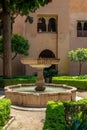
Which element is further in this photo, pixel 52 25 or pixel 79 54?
pixel 52 25

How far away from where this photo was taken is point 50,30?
32.1 metres

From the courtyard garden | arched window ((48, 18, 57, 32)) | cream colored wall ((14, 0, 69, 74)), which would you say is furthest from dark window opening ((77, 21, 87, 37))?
the courtyard garden

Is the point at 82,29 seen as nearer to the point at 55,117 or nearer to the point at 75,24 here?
the point at 75,24

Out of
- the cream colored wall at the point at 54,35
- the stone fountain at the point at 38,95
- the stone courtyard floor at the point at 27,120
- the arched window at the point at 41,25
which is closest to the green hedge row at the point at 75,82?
the cream colored wall at the point at 54,35

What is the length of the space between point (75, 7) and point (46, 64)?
1695 centimetres

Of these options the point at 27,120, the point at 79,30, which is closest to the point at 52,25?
the point at 79,30

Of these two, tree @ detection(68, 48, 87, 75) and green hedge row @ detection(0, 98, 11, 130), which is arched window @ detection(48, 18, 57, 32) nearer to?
tree @ detection(68, 48, 87, 75)

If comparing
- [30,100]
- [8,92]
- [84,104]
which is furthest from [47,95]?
[84,104]

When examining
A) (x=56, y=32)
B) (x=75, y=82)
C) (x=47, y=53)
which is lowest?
(x=75, y=82)

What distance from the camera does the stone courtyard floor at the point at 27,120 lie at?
1150 centimetres

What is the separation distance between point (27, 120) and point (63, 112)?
252cm

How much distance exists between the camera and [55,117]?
10000mm

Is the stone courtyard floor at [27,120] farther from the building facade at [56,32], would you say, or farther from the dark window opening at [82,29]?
the dark window opening at [82,29]

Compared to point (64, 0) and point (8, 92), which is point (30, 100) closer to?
point (8, 92)
